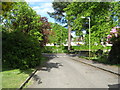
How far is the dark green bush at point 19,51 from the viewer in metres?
11.6

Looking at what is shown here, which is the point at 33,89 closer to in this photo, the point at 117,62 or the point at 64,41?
the point at 117,62

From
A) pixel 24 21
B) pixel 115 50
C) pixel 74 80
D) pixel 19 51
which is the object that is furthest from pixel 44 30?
pixel 74 80

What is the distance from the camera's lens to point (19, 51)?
11688 mm

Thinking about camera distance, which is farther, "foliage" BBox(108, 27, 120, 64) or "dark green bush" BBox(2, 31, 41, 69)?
"foliage" BBox(108, 27, 120, 64)

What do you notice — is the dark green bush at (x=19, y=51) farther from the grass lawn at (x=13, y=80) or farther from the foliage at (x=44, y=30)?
the foliage at (x=44, y=30)

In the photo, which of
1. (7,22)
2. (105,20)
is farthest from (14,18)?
(105,20)

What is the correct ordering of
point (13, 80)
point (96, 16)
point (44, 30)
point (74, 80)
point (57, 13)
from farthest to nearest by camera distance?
1. point (57, 13)
2. point (44, 30)
3. point (96, 16)
4. point (74, 80)
5. point (13, 80)

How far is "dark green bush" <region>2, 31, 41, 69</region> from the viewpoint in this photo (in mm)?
11586

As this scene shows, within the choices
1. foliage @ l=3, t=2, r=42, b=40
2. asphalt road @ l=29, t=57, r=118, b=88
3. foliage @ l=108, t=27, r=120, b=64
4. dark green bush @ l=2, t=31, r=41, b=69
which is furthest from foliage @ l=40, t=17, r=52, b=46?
asphalt road @ l=29, t=57, r=118, b=88

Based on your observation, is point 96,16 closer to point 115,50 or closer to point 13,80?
point 115,50

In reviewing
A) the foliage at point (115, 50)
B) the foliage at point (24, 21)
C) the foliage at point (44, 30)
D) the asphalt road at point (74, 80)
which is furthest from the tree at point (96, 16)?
the asphalt road at point (74, 80)

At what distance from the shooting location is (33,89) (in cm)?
634

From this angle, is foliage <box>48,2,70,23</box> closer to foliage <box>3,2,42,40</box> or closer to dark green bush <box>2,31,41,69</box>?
foliage <box>3,2,42,40</box>

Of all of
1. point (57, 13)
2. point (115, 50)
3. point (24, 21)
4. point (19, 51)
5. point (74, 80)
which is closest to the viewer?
point (74, 80)
